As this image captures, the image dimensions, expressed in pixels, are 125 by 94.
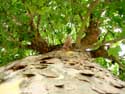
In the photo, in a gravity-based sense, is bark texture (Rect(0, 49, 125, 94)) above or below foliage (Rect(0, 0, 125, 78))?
below

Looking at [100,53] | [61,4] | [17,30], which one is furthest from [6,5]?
[100,53]

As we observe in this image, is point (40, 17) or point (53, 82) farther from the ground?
point (40, 17)

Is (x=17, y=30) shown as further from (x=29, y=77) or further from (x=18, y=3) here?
(x=29, y=77)

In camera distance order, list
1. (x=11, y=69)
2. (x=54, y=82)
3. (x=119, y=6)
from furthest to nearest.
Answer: (x=119, y=6)
(x=11, y=69)
(x=54, y=82)

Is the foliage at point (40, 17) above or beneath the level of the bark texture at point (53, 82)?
above

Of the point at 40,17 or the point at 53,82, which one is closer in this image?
the point at 53,82

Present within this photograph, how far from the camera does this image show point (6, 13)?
17.5 ft

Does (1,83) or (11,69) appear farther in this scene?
(11,69)

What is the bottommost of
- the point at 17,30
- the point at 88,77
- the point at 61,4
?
the point at 88,77

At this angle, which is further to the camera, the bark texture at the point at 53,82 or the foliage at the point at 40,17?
the foliage at the point at 40,17

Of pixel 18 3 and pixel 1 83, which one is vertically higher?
pixel 18 3

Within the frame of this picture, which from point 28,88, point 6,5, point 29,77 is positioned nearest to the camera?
point 28,88

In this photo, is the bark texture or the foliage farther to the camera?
the foliage

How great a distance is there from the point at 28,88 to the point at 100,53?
142 inches
